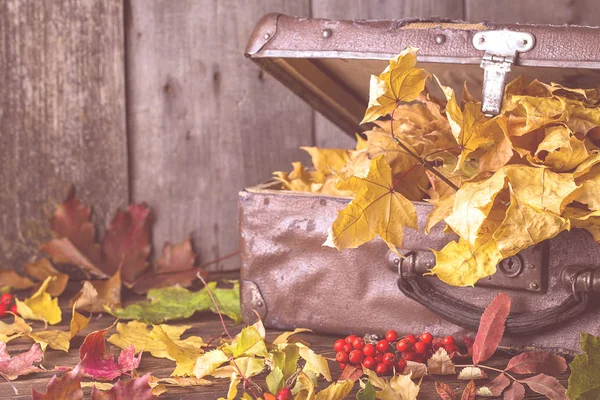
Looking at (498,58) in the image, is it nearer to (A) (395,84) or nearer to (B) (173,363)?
(A) (395,84)

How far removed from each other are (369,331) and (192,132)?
0.56 m

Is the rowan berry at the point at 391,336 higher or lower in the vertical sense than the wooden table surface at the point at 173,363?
higher

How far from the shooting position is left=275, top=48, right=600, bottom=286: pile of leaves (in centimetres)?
81

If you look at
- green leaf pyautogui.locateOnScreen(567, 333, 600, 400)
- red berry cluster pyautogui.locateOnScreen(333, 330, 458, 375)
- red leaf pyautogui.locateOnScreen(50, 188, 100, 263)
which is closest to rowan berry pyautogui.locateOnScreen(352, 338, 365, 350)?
red berry cluster pyautogui.locateOnScreen(333, 330, 458, 375)

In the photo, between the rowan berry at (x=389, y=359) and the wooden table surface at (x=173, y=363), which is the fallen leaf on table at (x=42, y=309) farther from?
the rowan berry at (x=389, y=359)

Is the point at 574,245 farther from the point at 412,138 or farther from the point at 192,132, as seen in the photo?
the point at 192,132

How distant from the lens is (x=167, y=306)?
1.23 m

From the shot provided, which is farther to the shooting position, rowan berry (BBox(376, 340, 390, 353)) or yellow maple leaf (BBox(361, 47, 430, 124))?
rowan berry (BBox(376, 340, 390, 353))

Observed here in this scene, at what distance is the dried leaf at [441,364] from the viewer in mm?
926

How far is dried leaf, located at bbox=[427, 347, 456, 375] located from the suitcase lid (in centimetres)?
30

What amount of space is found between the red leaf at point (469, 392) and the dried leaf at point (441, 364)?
0.07 m

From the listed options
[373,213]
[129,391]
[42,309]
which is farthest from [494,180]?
[42,309]

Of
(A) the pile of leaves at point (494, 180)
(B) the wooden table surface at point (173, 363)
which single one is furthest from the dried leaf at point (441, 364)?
(A) the pile of leaves at point (494, 180)

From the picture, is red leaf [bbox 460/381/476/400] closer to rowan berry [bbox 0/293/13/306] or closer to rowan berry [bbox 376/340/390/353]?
rowan berry [bbox 376/340/390/353]
